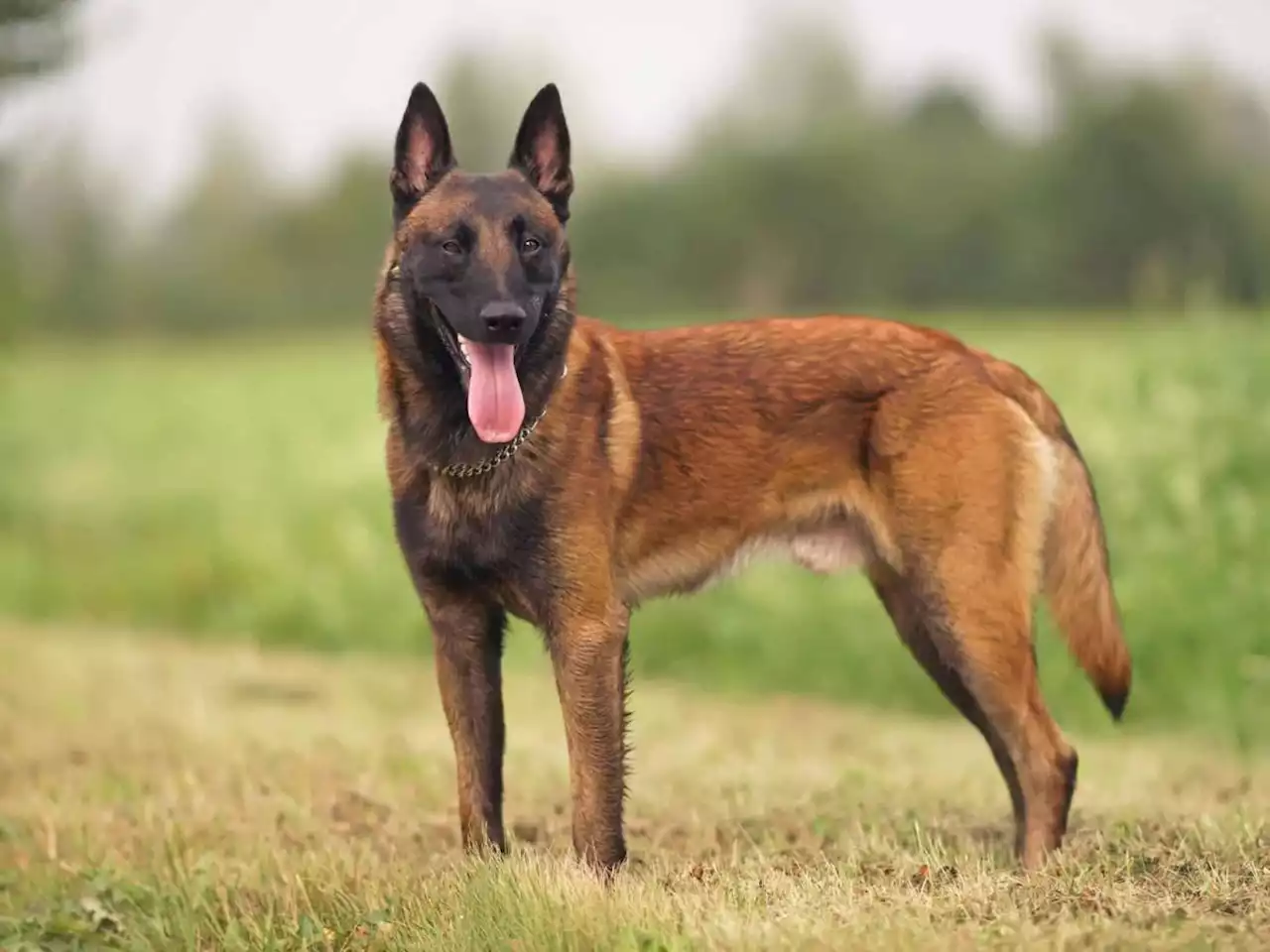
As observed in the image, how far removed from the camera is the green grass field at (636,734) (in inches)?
173

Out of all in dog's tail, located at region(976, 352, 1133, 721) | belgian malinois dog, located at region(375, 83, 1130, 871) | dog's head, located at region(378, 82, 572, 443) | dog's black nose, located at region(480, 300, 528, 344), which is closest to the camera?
dog's black nose, located at region(480, 300, 528, 344)

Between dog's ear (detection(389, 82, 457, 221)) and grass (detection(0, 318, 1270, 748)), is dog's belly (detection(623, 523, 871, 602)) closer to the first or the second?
dog's ear (detection(389, 82, 457, 221))

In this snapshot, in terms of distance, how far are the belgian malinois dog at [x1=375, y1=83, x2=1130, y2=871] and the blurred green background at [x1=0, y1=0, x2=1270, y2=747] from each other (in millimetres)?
3751

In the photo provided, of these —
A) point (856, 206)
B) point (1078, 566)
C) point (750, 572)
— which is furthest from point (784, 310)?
point (1078, 566)

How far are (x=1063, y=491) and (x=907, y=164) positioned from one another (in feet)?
45.4

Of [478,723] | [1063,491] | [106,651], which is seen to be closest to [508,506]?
[478,723]

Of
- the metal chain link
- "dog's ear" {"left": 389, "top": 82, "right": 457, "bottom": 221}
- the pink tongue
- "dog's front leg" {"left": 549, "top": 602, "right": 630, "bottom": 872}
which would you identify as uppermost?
"dog's ear" {"left": 389, "top": 82, "right": 457, "bottom": 221}

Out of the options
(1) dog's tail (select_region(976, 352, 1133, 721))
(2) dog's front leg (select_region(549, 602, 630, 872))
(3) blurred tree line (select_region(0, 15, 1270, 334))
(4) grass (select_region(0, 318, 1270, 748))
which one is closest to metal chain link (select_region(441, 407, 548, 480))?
(2) dog's front leg (select_region(549, 602, 630, 872))

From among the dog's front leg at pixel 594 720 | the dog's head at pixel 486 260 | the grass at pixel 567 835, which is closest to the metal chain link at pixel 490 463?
the dog's head at pixel 486 260

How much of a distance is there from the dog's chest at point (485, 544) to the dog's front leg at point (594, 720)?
0.50ft

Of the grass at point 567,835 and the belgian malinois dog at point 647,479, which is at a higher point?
the belgian malinois dog at point 647,479

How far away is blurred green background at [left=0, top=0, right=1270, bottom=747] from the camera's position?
10.1m

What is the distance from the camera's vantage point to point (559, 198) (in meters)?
4.82

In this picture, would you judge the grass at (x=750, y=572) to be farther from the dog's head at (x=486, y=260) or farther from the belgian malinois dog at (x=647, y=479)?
the dog's head at (x=486, y=260)
